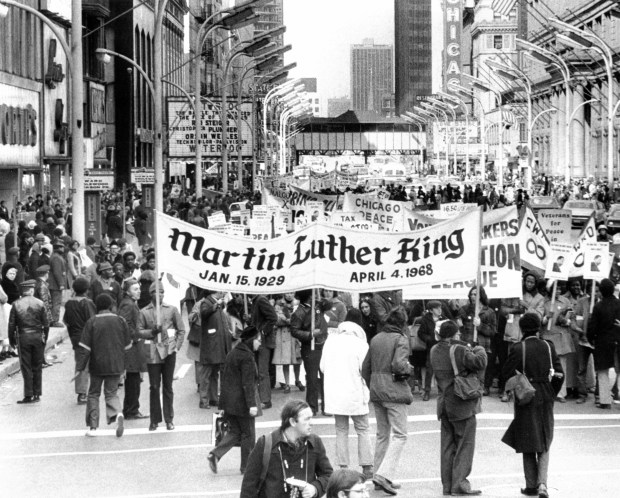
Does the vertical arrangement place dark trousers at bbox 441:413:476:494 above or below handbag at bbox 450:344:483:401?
below

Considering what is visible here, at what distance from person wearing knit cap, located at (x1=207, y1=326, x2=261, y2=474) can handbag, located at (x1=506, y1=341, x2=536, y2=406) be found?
2.06 m

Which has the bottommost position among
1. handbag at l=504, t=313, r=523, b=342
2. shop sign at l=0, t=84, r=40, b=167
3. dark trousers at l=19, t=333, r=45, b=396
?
dark trousers at l=19, t=333, r=45, b=396

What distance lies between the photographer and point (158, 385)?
14898 mm

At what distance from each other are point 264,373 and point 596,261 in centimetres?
398

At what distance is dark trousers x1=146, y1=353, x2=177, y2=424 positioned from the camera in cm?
1484

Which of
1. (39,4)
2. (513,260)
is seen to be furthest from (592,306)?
(39,4)

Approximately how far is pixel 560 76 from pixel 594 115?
10709 mm

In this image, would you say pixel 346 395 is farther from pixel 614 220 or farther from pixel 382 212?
pixel 614 220

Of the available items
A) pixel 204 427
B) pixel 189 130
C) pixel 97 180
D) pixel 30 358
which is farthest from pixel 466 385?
pixel 189 130

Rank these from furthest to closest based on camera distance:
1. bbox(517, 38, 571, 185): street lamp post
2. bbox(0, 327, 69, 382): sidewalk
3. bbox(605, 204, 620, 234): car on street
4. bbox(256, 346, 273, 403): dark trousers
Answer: bbox(517, 38, 571, 185): street lamp post < bbox(605, 204, 620, 234): car on street < bbox(0, 327, 69, 382): sidewalk < bbox(256, 346, 273, 403): dark trousers

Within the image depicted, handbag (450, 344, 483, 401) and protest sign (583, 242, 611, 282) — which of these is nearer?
handbag (450, 344, 483, 401)

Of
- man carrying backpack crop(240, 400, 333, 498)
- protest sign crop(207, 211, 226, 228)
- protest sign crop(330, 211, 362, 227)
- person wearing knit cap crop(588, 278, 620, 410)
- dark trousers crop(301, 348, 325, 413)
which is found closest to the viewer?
man carrying backpack crop(240, 400, 333, 498)

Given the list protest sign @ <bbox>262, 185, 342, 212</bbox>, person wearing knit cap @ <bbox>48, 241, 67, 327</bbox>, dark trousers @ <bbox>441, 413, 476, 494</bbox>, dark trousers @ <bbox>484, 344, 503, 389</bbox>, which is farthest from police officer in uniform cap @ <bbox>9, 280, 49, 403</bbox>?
protest sign @ <bbox>262, 185, 342, 212</bbox>

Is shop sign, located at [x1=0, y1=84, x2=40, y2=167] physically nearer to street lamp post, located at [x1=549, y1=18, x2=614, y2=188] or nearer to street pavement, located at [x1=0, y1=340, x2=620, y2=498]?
street lamp post, located at [x1=549, y1=18, x2=614, y2=188]
